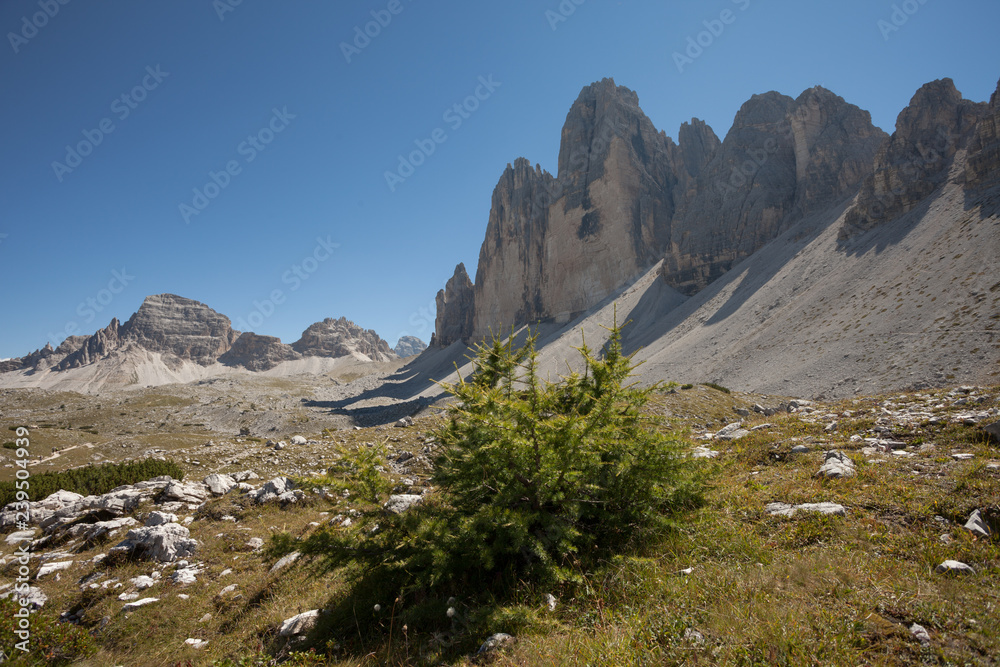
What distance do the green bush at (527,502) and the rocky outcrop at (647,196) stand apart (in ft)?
246

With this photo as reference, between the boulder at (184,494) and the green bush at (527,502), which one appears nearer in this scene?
the green bush at (527,502)

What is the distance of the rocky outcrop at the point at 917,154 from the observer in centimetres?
4559

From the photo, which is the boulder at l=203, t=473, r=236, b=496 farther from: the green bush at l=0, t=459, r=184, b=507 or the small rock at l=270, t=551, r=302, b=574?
the small rock at l=270, t=551, r=302, b=574

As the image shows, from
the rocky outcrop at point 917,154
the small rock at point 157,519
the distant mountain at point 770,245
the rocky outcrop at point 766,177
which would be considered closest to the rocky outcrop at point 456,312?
the distant mountain at point 770,245

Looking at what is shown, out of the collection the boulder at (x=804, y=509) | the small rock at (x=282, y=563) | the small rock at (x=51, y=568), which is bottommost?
the boulder at (x=804, y=509)

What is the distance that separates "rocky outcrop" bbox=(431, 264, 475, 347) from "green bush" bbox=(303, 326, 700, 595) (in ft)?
446

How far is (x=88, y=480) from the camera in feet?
43.4

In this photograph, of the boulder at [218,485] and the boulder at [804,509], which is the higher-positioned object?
the boulder at [218,485]

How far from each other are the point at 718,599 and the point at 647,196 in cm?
10040

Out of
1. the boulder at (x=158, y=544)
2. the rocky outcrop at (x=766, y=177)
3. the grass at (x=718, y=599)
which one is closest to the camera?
the grass at (x=718, y=599)

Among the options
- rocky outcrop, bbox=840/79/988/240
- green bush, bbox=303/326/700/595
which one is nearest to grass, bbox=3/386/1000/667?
green bush, bbox=303/326/700/595

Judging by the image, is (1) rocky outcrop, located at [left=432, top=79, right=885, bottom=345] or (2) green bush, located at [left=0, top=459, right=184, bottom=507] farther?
(1) rocky outcrop, located at [left=432, top=79, right=885, bottom=345]

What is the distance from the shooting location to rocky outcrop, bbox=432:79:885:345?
67.9 meters

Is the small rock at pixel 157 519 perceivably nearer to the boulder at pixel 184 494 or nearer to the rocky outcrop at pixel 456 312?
the boulder at pixel 184 494
